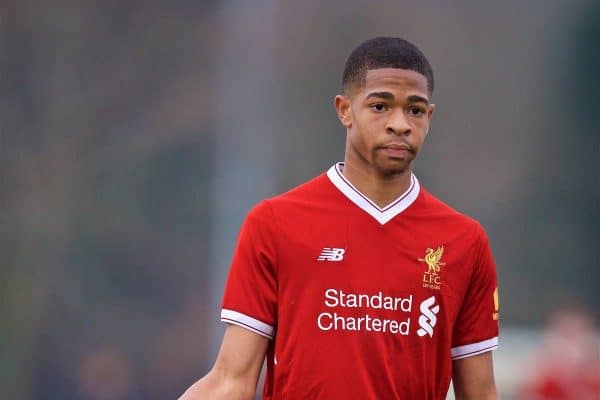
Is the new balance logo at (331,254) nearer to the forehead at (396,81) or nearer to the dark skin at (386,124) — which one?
the dark skin at (386,124)

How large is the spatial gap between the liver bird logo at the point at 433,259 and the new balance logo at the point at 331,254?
0.24 meters

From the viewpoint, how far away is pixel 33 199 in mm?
9961

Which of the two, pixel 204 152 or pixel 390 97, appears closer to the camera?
pixel 390 97

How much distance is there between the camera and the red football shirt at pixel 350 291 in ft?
12.3

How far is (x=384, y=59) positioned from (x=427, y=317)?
78cm

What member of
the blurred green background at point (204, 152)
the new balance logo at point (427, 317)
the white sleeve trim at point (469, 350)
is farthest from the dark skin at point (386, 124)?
the blurred green background at point (204, 152)

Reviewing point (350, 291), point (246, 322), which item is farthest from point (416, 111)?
point (246, 322)

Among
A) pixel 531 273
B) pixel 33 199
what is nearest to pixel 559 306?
pixel 531 273

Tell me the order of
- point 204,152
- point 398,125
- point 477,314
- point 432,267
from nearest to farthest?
point 398,125
point 432,267
point 477,314
point 204,152

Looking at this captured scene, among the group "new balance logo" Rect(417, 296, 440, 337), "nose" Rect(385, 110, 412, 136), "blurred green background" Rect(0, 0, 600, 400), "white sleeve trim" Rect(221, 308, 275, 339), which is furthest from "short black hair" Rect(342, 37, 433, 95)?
"blurred green background" Rect(0, 0, 600, 400)

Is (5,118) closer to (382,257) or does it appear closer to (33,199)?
(33,199)

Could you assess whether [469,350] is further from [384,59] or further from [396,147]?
[384,59]

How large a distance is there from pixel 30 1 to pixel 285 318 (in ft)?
23.3

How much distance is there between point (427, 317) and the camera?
12.6 feet
